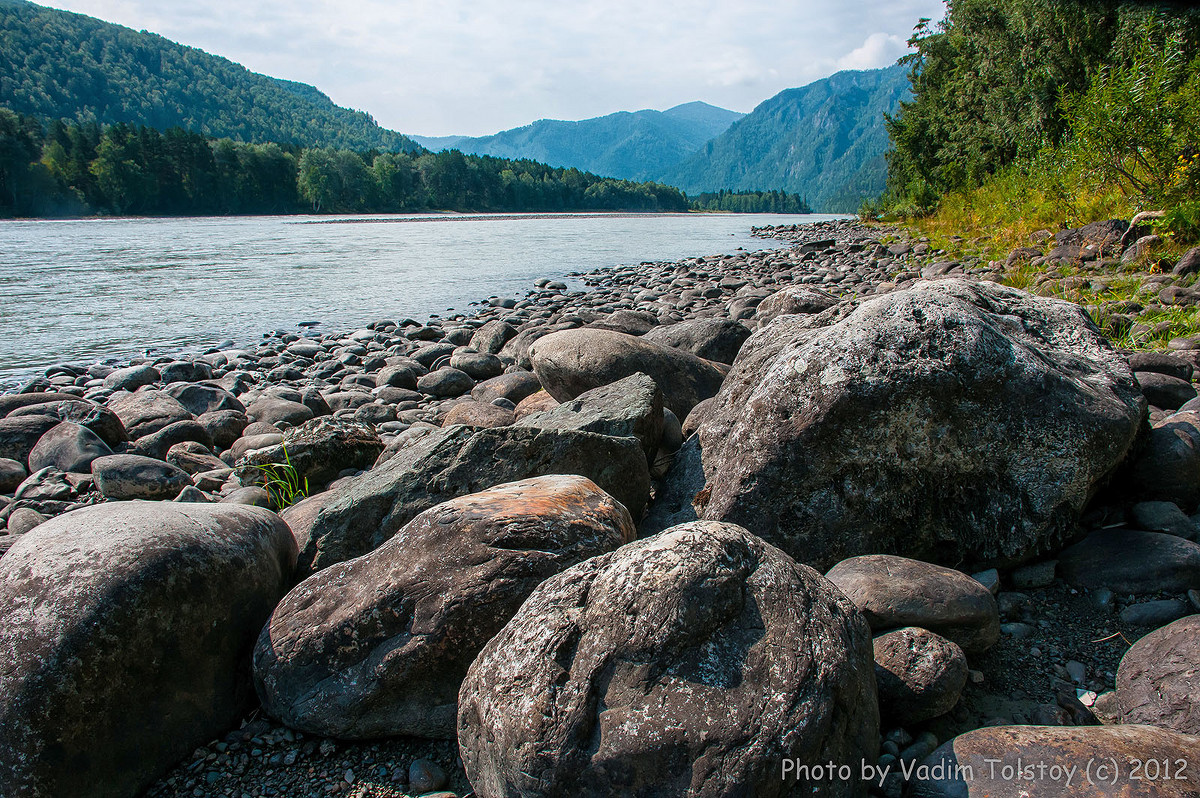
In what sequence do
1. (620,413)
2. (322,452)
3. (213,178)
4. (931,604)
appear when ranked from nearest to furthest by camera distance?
(931,604) < (620,413) < (322,452) < (213,178)

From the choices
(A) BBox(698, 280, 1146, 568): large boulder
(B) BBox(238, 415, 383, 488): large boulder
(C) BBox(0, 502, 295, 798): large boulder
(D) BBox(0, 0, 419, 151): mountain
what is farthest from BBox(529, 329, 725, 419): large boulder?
(D) BBox(0, 0, 419, 151): mountain

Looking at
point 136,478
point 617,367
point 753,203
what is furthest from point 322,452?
point 753,203

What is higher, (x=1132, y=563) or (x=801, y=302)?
(x=801, y=302)

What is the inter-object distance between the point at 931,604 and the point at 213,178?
85960 millimetres

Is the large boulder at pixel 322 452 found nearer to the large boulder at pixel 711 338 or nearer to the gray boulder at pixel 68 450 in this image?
the gray boulder at pixel 68 450

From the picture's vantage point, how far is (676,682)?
184 cm

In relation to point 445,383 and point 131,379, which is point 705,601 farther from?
point 131,379

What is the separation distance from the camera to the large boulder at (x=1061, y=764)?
1733 mm

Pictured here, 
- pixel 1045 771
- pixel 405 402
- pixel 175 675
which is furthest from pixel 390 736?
pixel 405 402

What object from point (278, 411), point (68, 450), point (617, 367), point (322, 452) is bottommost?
point (278, 411)

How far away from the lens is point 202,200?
7312 cm

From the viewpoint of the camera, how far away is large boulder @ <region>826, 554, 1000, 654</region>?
95.4 inches

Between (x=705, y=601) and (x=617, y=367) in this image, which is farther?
(x=617, y=367)

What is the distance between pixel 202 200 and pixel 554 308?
75718mm
